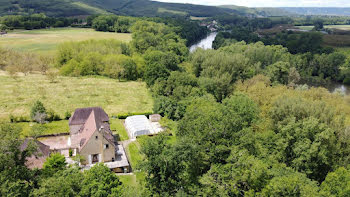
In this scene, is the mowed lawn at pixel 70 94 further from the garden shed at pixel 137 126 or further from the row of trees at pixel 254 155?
the row of trees at pixel 254 155

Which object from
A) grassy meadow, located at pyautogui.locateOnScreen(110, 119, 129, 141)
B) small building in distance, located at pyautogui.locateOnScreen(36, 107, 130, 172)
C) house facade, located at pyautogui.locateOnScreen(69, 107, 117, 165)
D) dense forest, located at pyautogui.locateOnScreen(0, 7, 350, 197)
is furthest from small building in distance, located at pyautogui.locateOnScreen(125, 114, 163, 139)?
house facade, located at pyautogui.locateOnScreen(69, 107, 117, 165)

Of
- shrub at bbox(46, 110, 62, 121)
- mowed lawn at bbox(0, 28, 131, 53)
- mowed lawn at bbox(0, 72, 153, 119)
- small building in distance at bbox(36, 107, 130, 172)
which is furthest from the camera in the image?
mowed lawn at bbox(0, 28, 131, 53)

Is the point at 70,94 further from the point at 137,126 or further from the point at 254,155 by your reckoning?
the point at 254,155

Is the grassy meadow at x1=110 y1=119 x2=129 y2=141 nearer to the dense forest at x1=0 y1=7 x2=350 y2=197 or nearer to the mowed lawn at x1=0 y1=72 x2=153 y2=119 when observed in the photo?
the mowed lawn at x1=0 y1=72 x2=153 y2=119

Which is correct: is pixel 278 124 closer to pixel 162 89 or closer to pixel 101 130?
pixel 101 130

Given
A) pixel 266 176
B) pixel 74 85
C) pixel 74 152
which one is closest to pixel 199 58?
pixel 74 85

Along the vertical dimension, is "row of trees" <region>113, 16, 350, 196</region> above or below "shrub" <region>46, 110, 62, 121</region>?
above

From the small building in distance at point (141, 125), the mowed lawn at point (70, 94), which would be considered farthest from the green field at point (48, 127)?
the small building in distance at point (141, 125)
